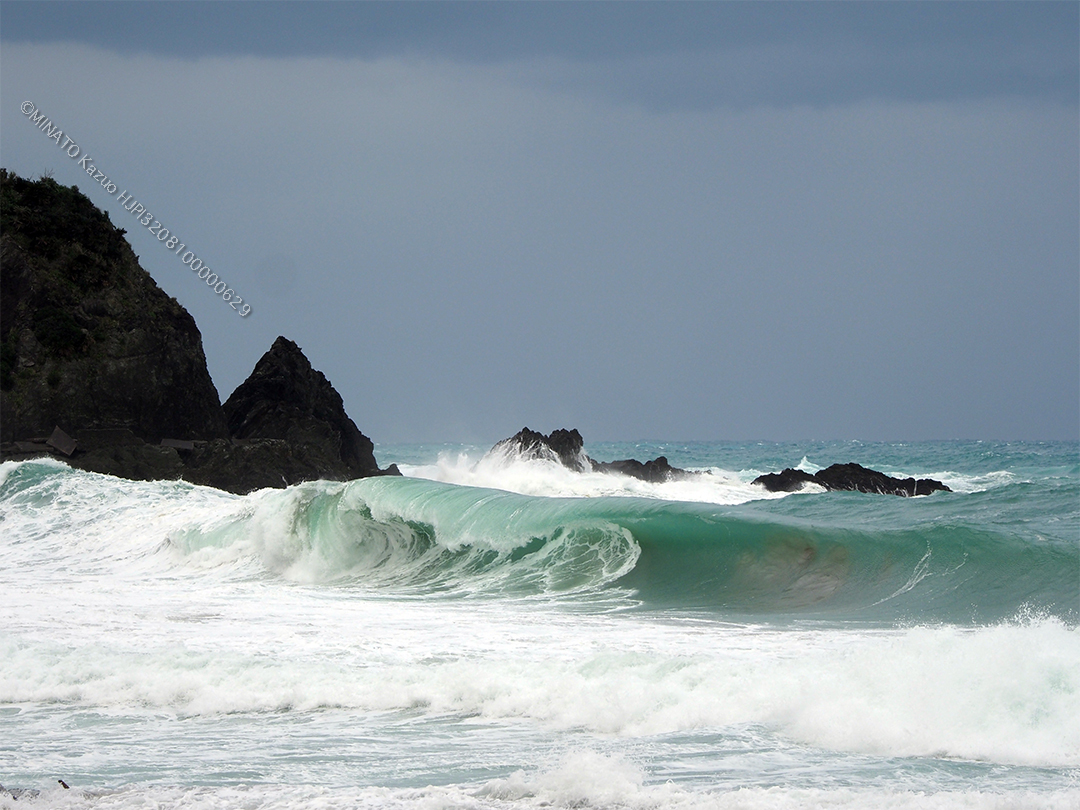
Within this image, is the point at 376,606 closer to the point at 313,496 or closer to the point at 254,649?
the point at 254,649

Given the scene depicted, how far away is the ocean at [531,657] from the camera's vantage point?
5359mm

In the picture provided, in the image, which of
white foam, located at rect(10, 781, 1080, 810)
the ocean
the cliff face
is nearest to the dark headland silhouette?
the cliff face

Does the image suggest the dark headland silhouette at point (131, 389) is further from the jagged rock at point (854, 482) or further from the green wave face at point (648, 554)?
the green wave face at point (648, 554)

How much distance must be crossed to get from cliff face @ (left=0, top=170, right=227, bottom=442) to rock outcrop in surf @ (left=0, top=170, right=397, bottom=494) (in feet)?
0.13

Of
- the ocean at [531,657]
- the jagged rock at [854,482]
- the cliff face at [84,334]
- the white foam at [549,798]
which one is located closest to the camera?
the white foam at [549,798]

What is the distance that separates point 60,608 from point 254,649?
3903 mm

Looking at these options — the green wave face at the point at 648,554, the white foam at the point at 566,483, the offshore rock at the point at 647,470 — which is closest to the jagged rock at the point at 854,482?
the white foam at the point at 566,483

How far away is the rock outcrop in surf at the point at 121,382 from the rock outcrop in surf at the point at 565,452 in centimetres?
590

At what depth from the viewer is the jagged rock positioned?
34.9m

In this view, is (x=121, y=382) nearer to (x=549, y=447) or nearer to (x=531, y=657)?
(x=549, y=447)

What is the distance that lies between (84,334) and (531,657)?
31.1 metres

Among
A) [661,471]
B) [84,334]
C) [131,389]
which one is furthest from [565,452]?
[84,334]

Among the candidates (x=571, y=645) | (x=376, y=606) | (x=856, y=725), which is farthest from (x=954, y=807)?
(x=376, y=606)

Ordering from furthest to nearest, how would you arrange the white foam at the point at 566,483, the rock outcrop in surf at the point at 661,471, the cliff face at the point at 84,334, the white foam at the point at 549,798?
the white foam at the point at 566,483 < the rock outcrop in surf at the point at 661,471 < the cliff face at the point at 84,334 < the white foam at the point at 549,798
